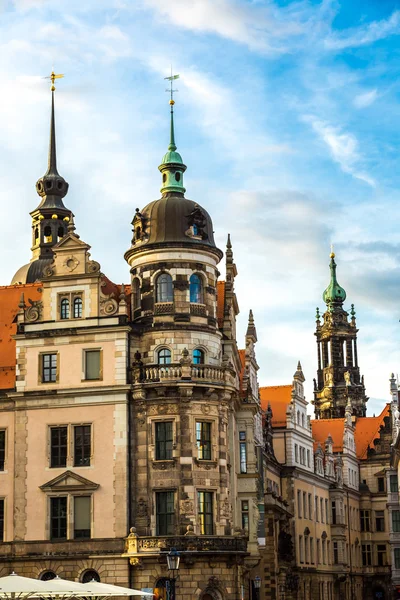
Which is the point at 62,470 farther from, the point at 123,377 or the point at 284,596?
the point at 284,596

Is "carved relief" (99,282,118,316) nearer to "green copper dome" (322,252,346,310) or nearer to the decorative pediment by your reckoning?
the decorative pediment

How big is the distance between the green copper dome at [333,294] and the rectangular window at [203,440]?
272ft

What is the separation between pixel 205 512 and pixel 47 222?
107 feet

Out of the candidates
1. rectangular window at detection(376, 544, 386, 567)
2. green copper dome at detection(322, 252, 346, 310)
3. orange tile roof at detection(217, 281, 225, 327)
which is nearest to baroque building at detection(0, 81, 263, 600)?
orange tile roof at detection(217, 281, 225, 327)

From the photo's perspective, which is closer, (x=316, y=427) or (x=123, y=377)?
(x=123, y=377)

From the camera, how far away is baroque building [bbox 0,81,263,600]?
61.7 meters

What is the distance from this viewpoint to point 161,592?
60562mm

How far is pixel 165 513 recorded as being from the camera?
61906 millimetres

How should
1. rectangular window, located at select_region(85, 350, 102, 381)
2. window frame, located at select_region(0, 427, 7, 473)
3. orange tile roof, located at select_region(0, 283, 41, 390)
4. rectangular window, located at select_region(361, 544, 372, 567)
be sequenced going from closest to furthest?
rectangular window, located at select_region(85, 350, 102, 381)
window frame, located at select_region(0, 427, 7, 473)
orange tile roof, located at select_region(0, 283, 41, 390)
rectangular window, located at select_region(361, 544, 372, 567)

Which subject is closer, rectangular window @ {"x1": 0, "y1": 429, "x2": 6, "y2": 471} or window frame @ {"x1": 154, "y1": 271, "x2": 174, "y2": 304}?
rectangular window @ {"x1": 0, "y1": 429, "x2": 6, "y2": 471}

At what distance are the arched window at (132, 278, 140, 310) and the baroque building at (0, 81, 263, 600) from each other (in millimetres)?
86

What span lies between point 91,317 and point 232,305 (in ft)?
30.3

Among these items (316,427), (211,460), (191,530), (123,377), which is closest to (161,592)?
(191,530)

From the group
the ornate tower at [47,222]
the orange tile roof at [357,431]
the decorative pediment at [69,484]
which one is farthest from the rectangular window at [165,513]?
the orange tile roof at [357,431]
